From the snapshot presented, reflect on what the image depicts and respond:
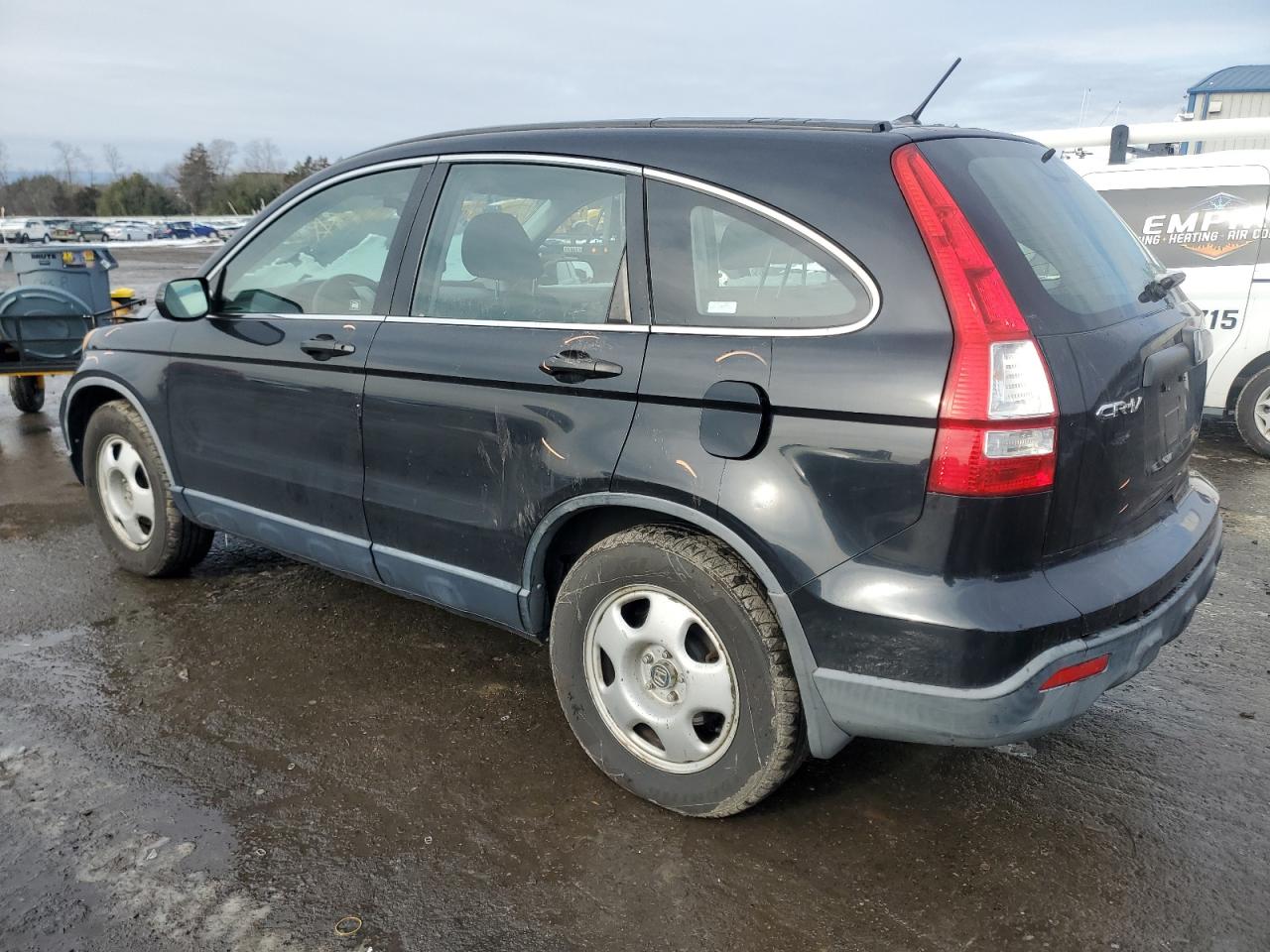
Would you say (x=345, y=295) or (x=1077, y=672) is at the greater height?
(x=345, y=295)

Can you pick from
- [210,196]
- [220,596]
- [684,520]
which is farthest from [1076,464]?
[210,196]

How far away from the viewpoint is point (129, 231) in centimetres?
4428

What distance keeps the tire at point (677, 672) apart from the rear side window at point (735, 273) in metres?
0.59

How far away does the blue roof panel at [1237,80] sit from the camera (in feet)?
89.2

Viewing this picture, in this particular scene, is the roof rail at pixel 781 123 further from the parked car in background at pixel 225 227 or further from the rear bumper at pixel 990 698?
the parked car in background at pixel 225 227

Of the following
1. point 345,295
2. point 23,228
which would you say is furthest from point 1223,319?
point 23,228

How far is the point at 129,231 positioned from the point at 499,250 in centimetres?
4796

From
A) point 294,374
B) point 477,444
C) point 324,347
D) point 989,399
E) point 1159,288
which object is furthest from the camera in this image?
point 294,374

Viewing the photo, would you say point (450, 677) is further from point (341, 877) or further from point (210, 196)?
point (210, 196)

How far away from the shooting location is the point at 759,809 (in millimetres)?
2791

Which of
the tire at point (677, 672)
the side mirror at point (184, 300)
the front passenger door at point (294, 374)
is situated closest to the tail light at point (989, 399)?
the tire at point (677, 672)

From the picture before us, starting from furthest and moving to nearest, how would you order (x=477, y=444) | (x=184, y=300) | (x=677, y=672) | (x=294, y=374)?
1. (x=184, y=300)
2. (x=294, y=374)
3. (x=477, y=444)
4. (x=677, y=672)

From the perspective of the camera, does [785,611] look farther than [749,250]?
No

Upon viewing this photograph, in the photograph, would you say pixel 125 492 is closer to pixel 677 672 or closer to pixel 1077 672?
pixel 677 672
